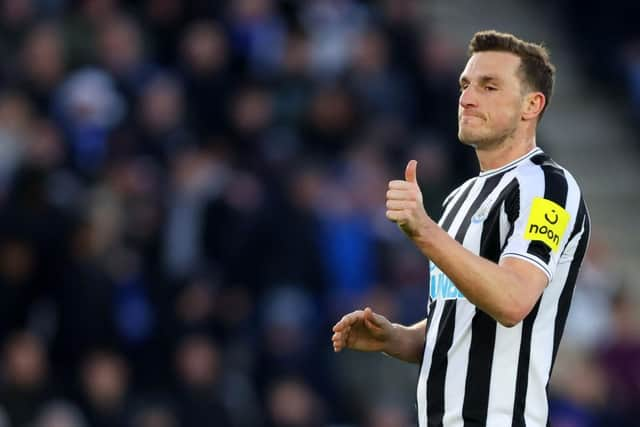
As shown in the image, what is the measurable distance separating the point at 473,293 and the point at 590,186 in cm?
879

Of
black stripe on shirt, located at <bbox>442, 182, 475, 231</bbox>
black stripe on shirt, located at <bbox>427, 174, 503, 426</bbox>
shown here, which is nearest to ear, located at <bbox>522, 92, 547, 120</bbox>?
black stripe on shirt, located at <bbox>427, 174, 503, 426</bbox>

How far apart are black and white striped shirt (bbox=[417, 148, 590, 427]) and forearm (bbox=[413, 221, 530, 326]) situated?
0.19m

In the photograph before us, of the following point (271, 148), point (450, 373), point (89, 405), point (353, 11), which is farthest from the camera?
point (353, 11)

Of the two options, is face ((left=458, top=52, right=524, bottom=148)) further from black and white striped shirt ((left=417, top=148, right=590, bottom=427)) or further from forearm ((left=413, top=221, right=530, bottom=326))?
forearm ((left=413, top=221, right=530, bottom=326))

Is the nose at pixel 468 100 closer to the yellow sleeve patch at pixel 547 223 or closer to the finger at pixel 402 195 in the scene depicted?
the yellow sleeve patch at pixel 547 223

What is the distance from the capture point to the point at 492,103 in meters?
4.43

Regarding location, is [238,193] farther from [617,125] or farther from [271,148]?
[617,125]

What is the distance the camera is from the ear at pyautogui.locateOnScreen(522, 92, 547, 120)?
4469mm

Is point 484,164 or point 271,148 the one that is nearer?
point 484,164

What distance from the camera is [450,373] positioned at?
4.39 metres

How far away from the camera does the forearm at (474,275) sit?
398 cm

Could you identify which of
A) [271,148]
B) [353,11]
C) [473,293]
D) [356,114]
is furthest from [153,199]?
[473,293]

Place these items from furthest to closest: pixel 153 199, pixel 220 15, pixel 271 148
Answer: pixel 220 15 < pixel 271 148 < pixel 153 199

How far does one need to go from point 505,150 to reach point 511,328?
581 mm
